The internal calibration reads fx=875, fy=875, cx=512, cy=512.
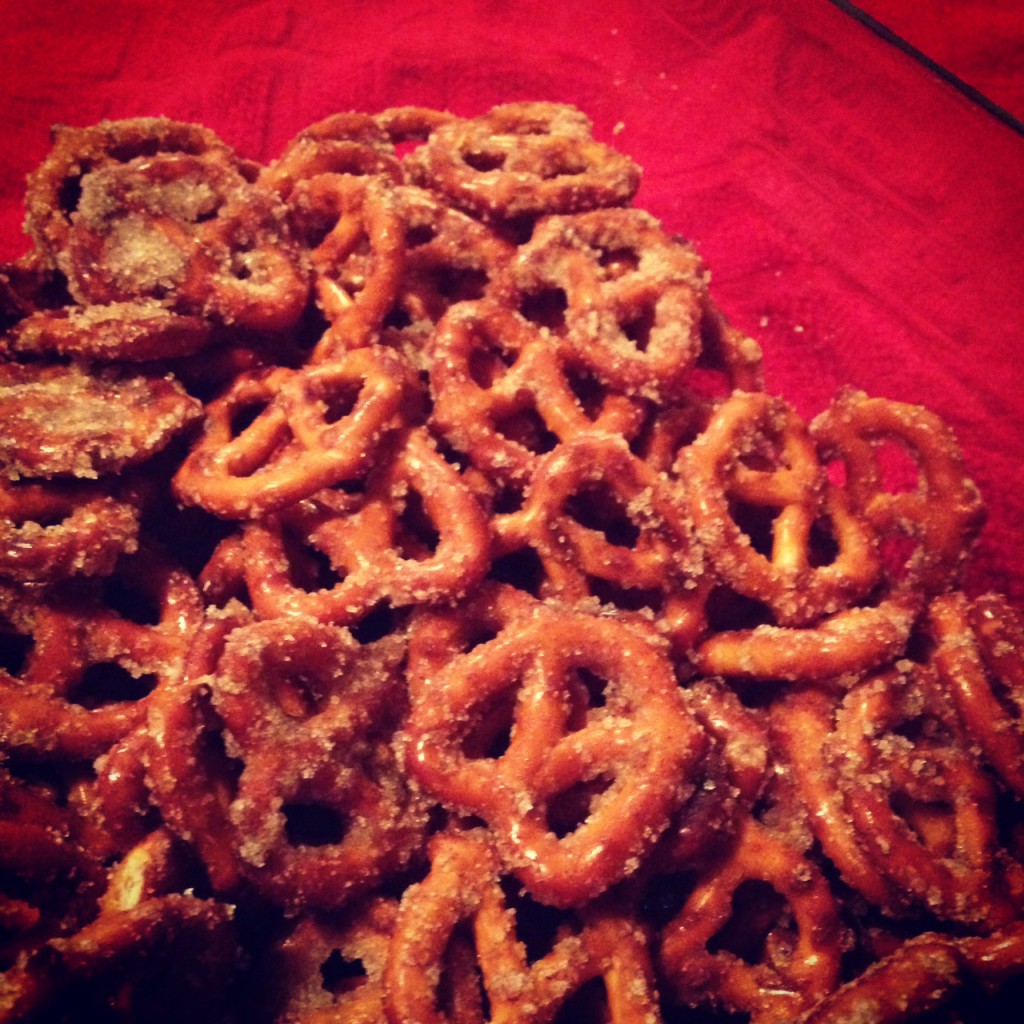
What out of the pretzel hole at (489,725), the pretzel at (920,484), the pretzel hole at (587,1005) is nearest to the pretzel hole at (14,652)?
the pretzel hole at (489,725)

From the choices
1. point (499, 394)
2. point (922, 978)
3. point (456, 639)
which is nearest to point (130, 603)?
point (456, 639)

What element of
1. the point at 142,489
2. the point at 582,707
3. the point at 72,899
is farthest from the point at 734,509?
the point at 72,899

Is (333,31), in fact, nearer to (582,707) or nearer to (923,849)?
(582,707)

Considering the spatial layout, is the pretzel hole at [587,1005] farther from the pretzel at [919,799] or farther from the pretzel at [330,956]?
the pretzel at [919,799]

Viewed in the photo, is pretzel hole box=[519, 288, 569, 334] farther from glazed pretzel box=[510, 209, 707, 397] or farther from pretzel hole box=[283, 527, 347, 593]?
pretzel hole box=[283, 527, 347, 593]

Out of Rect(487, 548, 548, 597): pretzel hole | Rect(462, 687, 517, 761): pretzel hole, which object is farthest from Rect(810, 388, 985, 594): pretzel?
Rect(462, 687, 517, 761): pretzel hole
